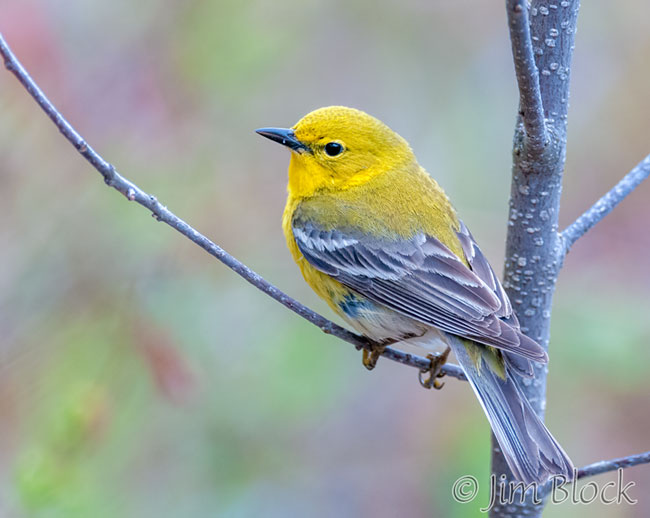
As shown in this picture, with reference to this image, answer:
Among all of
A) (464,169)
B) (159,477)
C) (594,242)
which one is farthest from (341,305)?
(464,169)

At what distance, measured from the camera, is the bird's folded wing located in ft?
11.1

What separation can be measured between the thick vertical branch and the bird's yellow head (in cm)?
120

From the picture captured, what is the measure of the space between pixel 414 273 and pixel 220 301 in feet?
4.85

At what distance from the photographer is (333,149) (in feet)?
13.1

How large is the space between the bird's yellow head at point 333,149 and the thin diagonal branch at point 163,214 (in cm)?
97

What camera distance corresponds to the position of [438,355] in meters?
3.68

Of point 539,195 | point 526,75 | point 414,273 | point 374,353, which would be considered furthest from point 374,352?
point 526,75

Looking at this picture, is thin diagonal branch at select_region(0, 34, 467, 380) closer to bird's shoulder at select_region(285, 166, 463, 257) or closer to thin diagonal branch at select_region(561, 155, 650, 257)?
bird's shoulder at select_region(285, 166, 463, 257)

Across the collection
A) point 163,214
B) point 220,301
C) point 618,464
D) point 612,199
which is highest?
point 612,199

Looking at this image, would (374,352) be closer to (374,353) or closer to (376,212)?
(374,353)

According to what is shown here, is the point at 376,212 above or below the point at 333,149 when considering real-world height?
below

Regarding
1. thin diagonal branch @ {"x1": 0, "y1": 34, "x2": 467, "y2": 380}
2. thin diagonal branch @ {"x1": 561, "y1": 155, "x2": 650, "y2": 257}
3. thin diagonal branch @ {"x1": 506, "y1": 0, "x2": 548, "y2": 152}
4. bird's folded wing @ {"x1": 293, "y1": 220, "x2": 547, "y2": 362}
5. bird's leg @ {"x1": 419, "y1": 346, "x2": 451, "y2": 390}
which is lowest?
thin diagonal branch @ {"x1": 0, "y1": 34, "x2": 467, "y2": 380}

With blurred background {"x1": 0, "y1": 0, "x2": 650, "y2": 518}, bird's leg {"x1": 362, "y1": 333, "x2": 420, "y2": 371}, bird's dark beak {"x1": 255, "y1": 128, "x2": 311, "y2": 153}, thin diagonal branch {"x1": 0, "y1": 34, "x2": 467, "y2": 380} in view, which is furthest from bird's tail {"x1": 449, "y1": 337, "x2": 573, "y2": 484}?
bird's dark beak {"x1": 255, "y1": 128, "x2": 311, "y2": 153}

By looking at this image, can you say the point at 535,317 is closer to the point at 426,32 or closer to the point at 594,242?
the point at 594,242
